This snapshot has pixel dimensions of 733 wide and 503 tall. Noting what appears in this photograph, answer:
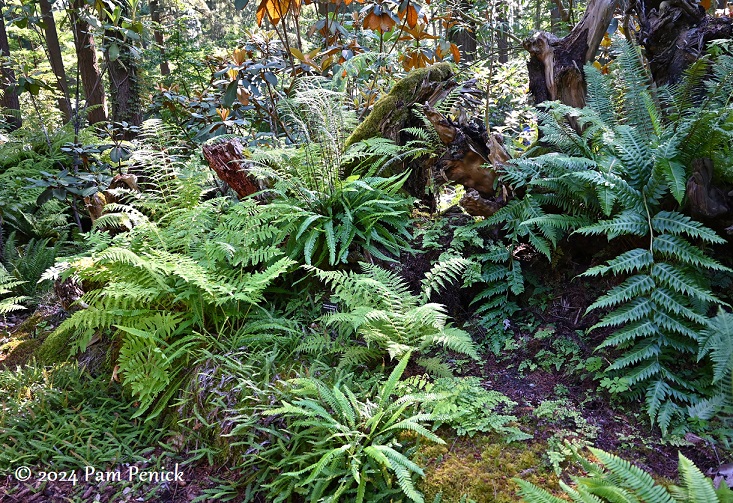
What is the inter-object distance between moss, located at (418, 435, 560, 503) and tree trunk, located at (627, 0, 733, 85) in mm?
3394

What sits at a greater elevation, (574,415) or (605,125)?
(605,125)

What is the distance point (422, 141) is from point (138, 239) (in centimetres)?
250

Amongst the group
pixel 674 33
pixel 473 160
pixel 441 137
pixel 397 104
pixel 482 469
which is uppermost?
pixel 674 33

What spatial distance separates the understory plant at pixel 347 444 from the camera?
2.39 m

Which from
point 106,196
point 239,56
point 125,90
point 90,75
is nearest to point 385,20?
point 239,56

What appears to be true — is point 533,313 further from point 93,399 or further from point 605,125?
point 93,399

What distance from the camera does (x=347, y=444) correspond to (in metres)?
2.49

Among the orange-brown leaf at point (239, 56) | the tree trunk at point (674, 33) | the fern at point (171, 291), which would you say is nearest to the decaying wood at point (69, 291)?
the fern at point (171, 291)

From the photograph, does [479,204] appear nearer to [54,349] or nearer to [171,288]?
[171,288]

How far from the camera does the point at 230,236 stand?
3764mm

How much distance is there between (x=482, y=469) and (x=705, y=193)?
6.56ft

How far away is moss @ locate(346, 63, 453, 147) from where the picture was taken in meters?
4.56

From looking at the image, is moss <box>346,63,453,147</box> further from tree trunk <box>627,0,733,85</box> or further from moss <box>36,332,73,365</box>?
moss <box>36,332,73,365</box>

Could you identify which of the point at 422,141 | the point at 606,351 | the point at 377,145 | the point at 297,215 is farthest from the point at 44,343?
the point at 606,351
